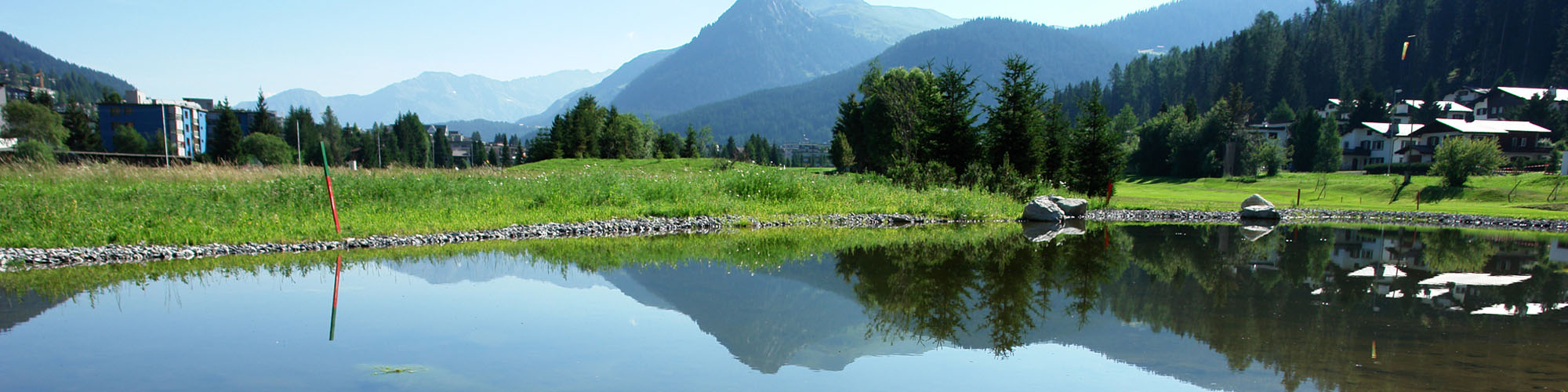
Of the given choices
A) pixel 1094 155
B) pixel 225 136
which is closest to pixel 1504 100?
pixel 1094 155

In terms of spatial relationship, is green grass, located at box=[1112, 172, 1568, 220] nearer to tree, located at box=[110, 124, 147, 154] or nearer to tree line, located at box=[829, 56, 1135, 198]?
tree line, located at box=[829, 56, 1135, 198]

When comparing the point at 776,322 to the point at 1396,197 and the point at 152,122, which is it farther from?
the point at 152,122

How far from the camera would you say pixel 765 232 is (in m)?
18.7

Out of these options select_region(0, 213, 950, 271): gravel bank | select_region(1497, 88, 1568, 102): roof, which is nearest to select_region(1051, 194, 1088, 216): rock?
select_region(0, 213, 950, 271): gravel bank

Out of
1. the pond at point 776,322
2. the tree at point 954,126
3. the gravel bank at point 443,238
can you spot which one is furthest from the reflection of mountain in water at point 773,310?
the tree at point 954,126

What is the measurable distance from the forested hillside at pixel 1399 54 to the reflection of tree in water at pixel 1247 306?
102731 mm

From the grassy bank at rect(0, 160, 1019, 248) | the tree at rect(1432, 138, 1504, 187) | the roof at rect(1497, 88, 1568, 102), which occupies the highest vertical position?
the roof at rect(1497, 88, 1568, 102)

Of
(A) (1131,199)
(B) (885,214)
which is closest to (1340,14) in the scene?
(A) (1131,199)

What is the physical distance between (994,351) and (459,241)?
11868mm

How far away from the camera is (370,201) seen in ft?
59.2

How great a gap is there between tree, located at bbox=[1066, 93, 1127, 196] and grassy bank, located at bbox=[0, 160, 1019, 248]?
5825 millimetres

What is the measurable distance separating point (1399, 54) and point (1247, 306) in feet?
459

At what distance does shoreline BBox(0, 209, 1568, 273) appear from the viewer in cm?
1191

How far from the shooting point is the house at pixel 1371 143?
7825 cm
